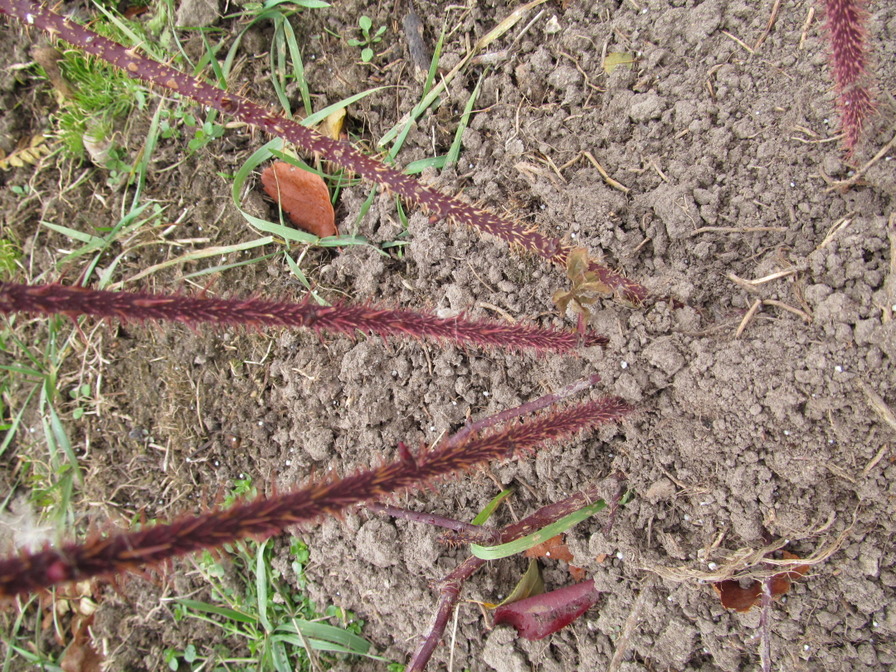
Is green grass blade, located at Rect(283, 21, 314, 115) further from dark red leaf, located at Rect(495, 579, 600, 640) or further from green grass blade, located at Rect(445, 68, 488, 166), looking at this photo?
dark red leaf, located at Rect(495, 579, 600, 640)

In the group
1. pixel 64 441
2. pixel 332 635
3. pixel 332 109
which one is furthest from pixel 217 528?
pixel 64 441

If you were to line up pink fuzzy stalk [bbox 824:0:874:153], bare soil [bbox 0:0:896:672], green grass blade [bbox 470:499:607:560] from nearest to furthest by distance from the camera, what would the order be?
1. pink fuzzy stalk [bbox 824:0:874:153]
2. bare soil [bbox 0:0:896:672]
3. green grass blade [bbox 470:499:607:560]

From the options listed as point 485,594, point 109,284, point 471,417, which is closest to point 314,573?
point 485,594

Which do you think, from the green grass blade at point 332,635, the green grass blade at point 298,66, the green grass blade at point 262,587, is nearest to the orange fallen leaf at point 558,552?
the green grass blade at point 332,635

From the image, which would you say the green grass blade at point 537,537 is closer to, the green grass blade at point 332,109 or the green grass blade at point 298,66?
the green grass blade at point 332,109

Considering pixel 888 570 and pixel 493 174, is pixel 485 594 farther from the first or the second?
pixel 493 174

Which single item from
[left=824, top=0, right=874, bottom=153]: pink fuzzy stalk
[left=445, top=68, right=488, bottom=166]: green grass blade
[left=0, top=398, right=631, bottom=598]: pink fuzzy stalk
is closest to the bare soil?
[left=445, top=68, right=488, bottom=166]: green grass blade
